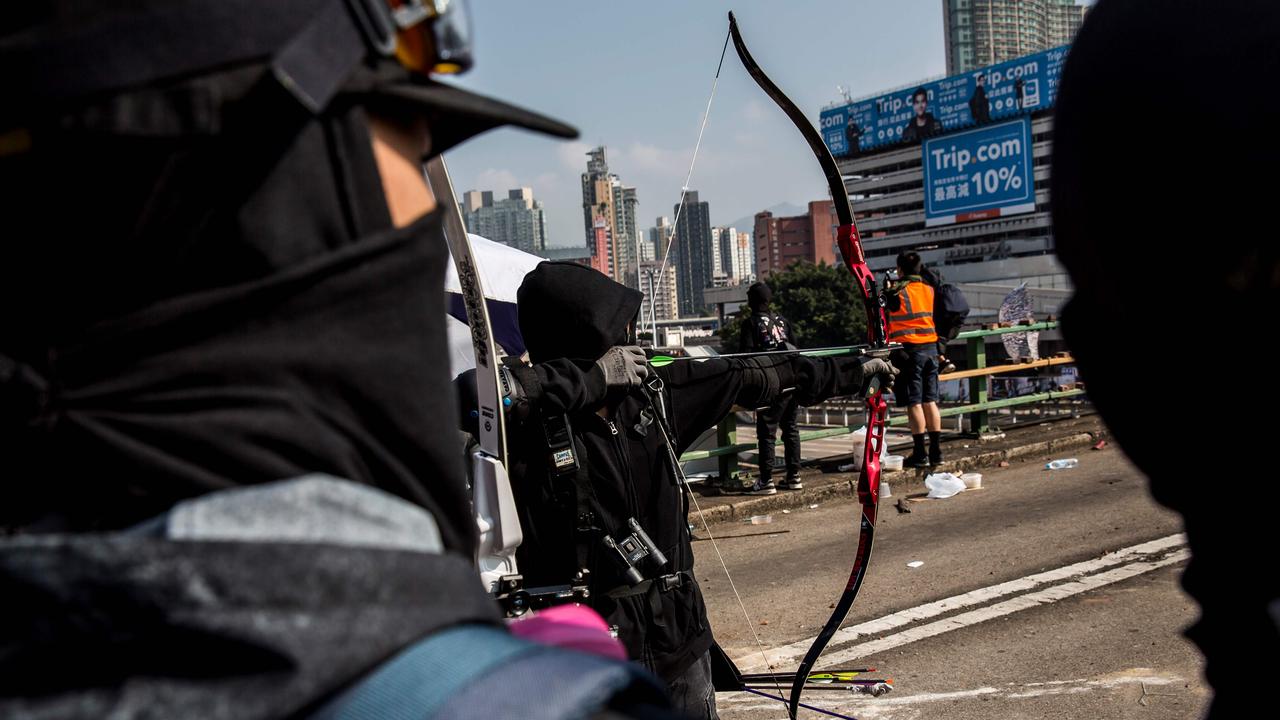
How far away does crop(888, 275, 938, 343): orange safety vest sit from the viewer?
9648 mm

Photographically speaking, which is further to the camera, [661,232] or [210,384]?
[661,232]

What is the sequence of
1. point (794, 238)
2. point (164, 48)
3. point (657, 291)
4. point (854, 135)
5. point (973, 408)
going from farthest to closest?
point (794, 238) → point (854, 135) → point (973, 408) → point (657, 291) → point (164, 48)

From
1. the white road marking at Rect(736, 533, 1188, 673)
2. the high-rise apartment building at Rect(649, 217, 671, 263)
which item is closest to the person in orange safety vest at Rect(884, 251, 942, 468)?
the white road marking at Rect(736, 533, 1188, 673)

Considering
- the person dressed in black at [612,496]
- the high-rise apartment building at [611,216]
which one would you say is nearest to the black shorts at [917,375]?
the person dressed in black at [612,496]

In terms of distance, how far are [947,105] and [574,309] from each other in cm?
10503

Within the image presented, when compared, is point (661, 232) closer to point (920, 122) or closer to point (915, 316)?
point (920, 122)

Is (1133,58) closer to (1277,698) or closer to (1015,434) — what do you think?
(1277,698)

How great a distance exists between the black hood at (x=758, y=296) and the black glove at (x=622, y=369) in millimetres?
6108

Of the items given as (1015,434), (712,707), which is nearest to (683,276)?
(1015,434)

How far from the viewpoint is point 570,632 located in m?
0.94

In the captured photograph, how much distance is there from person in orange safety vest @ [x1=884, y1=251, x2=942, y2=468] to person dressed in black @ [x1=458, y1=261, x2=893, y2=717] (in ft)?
20.1

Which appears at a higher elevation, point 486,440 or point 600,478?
point 486,440

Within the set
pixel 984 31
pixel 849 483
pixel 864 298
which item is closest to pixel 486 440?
pixel 864 298

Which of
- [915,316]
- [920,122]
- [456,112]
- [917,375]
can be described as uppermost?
[920,122]
